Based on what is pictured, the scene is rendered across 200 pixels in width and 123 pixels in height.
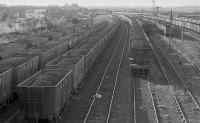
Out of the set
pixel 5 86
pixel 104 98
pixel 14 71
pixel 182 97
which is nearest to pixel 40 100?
pixel 5 86

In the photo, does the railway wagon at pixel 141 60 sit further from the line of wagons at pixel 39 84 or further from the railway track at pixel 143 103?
the line of wagons at pixel 39 84

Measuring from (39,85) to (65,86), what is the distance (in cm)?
237

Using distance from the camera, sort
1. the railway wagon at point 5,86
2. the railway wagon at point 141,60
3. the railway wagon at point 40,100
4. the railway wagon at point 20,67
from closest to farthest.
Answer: the railway wagon at point 40,100, the railway wagon at point 5,86, the railway wagon at point 20,67, the railway wagon at point 141,60

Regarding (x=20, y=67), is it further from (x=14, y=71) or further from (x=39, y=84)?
(x=39, y=84)

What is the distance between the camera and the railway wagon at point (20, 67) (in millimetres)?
20281

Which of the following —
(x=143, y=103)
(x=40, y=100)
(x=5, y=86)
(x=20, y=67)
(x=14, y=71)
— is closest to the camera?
(x=40, y=100)

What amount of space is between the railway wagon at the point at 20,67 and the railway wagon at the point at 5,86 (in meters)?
0.62

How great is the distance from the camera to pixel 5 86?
18969 millimetres

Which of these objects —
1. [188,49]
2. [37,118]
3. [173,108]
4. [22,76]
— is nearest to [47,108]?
[37,118]

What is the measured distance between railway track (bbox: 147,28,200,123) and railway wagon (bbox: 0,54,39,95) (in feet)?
35.2

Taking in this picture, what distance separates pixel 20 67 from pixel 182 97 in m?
12.0

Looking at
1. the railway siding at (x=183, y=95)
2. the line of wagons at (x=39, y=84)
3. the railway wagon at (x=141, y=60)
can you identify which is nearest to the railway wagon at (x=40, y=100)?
the line of wagons at (x=39, y=84)

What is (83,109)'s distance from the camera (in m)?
20.2

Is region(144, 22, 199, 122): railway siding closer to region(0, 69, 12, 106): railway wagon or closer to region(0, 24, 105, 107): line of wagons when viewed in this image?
region(0, 24, 105, 107): line of wagons
